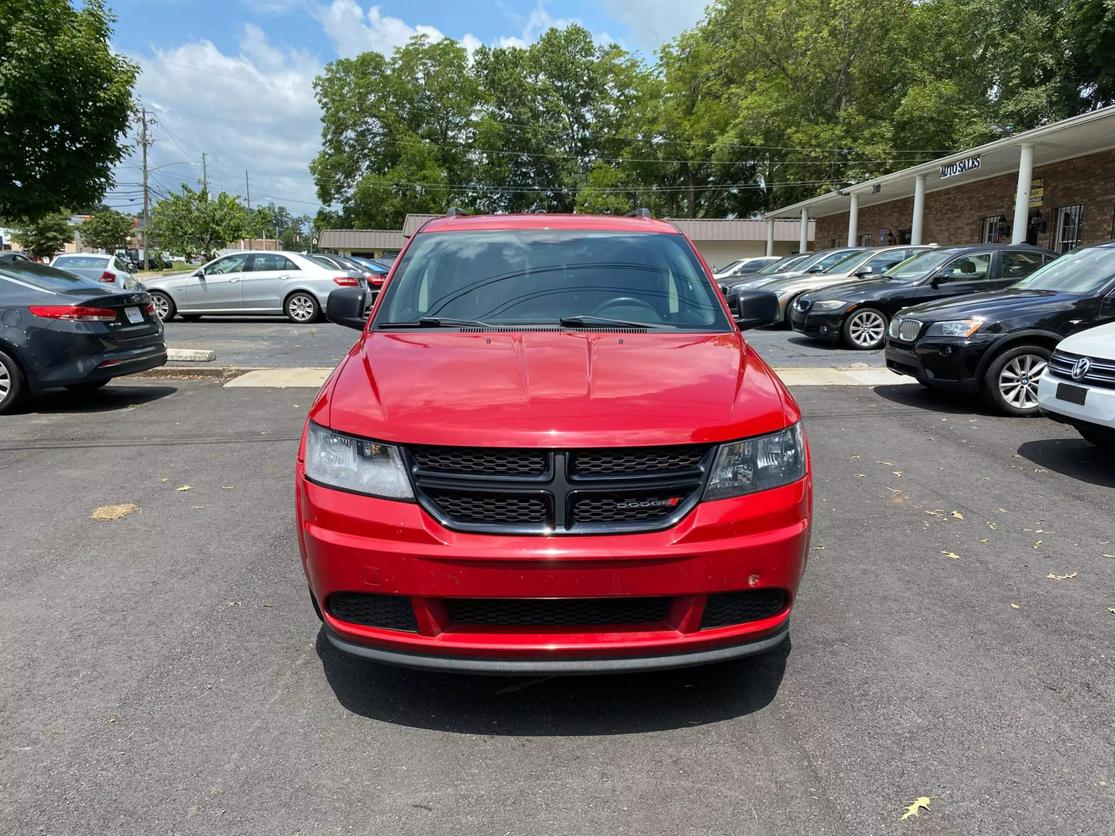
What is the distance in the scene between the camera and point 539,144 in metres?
62.7

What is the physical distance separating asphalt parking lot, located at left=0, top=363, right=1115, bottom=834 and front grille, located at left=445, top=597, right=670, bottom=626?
419 millimetres

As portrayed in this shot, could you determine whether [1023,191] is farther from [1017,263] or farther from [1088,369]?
[1088,369]

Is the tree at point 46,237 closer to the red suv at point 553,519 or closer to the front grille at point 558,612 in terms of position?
the red suv at point 553,519

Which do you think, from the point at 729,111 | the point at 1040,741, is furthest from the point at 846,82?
the point at 1040,741

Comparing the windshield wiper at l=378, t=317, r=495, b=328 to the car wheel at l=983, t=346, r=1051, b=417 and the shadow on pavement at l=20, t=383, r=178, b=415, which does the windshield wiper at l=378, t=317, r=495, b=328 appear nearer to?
the shadow on pavement at l=20, t=383, r=178, b=415

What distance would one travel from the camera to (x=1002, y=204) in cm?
2311

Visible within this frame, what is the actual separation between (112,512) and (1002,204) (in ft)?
80.6

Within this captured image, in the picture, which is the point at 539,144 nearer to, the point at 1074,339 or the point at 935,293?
the point at 935,293

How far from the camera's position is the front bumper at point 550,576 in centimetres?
244

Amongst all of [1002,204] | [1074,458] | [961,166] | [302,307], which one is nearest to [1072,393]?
[1074,458]

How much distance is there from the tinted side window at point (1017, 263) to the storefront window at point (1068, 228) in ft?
33.6

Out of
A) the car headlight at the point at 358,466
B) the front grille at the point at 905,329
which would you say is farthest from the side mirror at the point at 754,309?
the front grille at the point at 905,329

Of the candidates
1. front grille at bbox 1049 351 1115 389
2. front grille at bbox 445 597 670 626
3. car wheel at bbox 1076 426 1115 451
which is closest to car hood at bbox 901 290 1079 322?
front grille at bbox 1049 351 1115 389

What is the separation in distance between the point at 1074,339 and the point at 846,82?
39.5 metres
